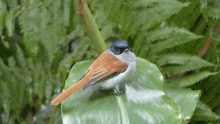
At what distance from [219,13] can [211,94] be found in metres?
0.42

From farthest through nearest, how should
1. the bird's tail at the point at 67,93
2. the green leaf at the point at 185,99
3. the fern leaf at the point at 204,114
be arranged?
the fern leaf at the point at 204,114 < the green leaf at the point at 185,99 < the bird's tail at the point at 67,93

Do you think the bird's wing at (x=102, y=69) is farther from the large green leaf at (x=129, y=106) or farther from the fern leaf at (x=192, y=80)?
the fern leaf at (x=192, y=80)

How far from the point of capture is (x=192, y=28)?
1.23m

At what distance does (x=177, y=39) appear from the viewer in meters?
1.01

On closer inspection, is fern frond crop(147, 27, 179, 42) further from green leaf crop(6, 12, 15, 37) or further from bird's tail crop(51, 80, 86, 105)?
green leaf crop(6, 12, 15, 37)

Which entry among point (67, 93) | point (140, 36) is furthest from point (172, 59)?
point (67, 93)

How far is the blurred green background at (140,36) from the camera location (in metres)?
1.03

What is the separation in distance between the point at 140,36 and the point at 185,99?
441mm

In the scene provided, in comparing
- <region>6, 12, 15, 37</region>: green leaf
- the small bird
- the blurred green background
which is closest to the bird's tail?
the small bird

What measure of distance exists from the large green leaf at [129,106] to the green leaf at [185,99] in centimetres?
21

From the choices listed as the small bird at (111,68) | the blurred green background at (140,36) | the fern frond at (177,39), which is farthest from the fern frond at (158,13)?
the small bird at (111,68)

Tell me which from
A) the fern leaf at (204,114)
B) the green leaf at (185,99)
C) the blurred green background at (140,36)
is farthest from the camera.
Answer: the blurred green background at (140,36)

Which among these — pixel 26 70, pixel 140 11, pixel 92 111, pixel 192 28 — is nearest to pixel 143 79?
pixel 92 111

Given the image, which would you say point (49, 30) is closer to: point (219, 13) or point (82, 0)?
point (82, 0)
